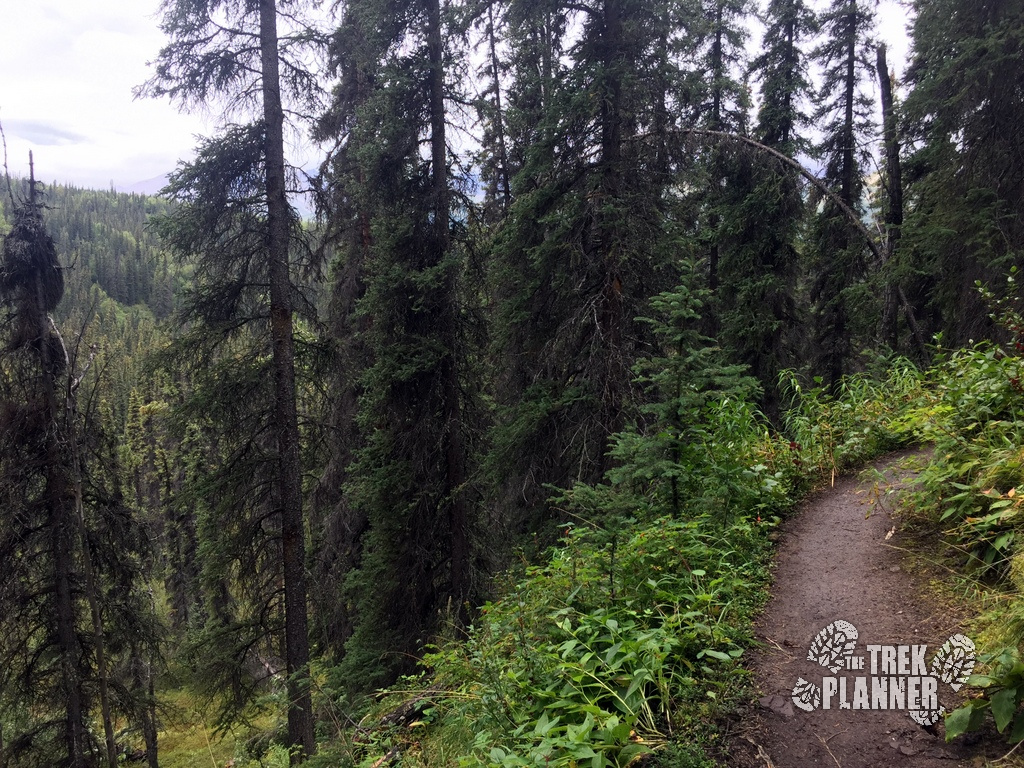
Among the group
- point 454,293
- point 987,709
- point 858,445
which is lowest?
point 987,709

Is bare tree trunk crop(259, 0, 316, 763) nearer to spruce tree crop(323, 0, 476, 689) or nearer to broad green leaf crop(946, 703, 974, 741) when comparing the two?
spruce tree crop(323, 0, 476, 689)

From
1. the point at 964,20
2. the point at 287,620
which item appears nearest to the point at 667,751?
the point at 287,620

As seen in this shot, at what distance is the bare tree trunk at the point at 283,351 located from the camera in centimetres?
845

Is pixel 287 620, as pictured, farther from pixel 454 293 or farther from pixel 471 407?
pixel 454 293

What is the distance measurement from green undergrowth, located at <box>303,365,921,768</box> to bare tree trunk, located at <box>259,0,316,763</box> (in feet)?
14.2

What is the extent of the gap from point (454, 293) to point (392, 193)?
2.18 m

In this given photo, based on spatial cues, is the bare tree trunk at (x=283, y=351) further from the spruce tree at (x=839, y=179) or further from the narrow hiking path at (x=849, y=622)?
the spruce tree at (x=839, y=179)

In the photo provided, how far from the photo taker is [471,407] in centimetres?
1066

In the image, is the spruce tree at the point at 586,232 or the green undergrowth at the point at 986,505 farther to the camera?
the spruce tree at the point at 586,232

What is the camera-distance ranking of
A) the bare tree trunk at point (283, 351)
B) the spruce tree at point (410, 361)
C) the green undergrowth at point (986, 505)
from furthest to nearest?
the spruce tree at point (410, 361) → the bare tree trunk at point (283, 351) → the green undergrowth at point (986, 505)

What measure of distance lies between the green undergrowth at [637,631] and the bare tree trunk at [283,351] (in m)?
4.33

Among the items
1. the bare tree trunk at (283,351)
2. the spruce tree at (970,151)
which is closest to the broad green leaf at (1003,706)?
the spruce tree at (970,151)

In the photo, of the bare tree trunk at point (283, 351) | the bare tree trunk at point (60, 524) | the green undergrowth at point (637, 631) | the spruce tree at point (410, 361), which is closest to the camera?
the green undergrowth at point (637, 631)

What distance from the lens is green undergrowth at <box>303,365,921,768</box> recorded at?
2.58 metres
